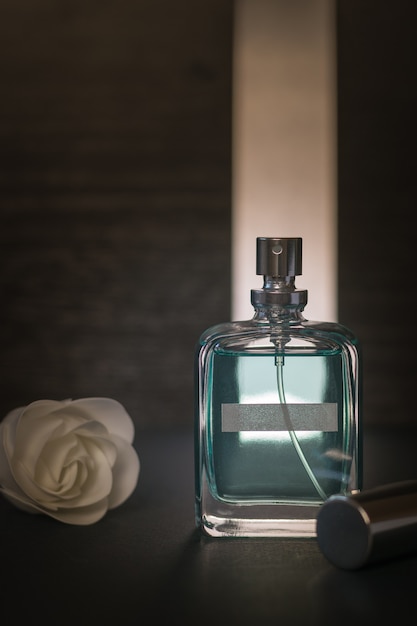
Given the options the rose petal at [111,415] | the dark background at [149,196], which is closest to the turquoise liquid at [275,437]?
the rose petal at [111,415]

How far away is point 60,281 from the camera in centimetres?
121

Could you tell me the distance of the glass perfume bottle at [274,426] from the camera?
0.73 metres

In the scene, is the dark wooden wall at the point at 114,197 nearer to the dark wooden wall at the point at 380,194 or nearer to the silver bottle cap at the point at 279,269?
the dark wooden wall at the point at 380,194

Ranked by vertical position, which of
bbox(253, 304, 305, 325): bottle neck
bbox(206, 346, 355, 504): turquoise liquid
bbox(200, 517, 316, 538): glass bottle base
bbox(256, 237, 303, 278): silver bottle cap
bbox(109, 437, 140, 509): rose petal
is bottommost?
bbox(200, 517, 316, 538): glass bottle base

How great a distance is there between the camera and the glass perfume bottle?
28.5 inches

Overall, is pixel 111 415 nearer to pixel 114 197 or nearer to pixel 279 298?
pixel 279 298

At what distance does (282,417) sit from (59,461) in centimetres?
19

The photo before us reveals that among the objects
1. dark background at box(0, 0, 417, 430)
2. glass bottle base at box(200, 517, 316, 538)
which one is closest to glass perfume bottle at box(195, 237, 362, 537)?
glass bottle base at box(200, 517, 316, 538)

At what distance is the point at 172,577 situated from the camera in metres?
0.64

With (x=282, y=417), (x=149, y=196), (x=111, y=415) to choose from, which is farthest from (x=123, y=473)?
(x=149, y=196)

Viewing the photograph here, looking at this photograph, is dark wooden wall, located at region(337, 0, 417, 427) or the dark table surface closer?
the dark table surface

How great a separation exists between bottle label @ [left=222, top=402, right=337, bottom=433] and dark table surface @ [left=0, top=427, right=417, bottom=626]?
0.30ft

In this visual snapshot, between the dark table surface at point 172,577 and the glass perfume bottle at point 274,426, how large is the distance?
0.03 m

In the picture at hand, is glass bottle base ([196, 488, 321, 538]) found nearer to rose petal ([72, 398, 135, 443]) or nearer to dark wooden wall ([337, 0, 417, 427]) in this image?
rose petal ([72, 398, 135, 443])
